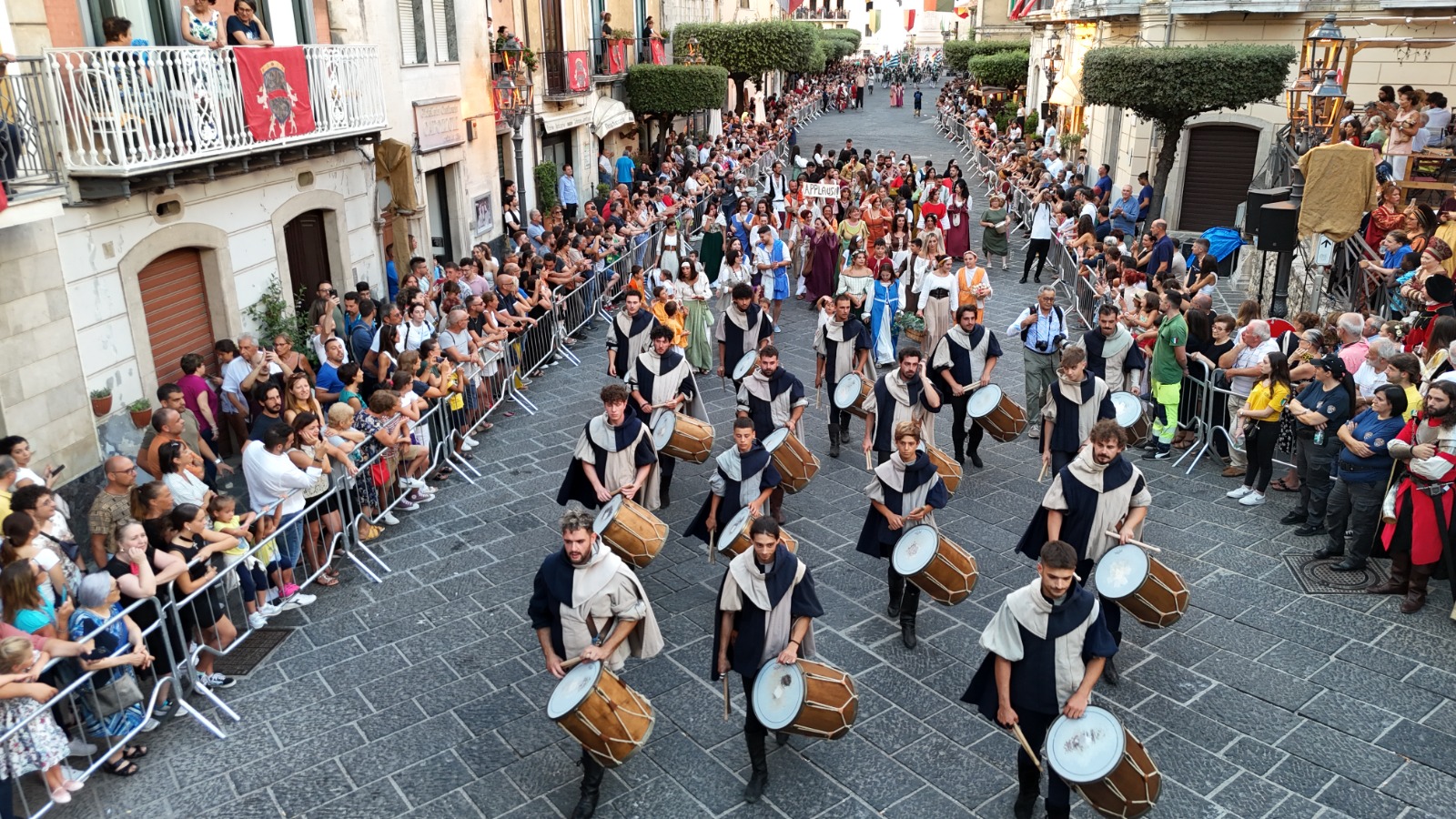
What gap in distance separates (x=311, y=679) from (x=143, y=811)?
4.46ft

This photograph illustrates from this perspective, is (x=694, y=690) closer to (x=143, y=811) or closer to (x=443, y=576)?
(x=443, y=576)

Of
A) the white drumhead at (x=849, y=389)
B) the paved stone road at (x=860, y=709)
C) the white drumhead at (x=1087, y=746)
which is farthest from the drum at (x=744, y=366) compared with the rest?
the white drumhead at (x=1087, y=746)

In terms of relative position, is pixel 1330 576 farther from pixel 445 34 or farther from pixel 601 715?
pixel 445 34

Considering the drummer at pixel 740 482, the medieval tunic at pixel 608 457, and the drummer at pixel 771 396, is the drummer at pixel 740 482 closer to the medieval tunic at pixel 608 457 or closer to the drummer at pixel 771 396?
the medieval tunic at pixel 608 457

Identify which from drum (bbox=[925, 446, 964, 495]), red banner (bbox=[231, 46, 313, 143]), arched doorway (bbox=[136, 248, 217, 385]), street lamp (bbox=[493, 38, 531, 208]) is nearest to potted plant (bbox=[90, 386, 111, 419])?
arched doorway (bbox=[136, 248, 217, 385])

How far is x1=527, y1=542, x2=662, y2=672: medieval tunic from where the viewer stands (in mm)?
5777

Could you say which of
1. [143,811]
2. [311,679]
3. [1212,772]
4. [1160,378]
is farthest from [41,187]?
[1160,378]

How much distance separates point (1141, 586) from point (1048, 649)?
139cm

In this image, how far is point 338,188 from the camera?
46.4 feet

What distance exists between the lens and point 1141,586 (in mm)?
6418

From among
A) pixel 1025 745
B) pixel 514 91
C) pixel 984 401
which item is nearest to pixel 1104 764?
pixel 1025 745

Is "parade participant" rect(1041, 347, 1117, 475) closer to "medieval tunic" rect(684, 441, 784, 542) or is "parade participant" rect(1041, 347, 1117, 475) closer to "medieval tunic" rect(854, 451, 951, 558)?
"medieval tunic" rect(854, 451, 951, 558)

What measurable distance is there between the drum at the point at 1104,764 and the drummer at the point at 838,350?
5.74 meters

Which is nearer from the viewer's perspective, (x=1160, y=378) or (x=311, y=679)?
(x=311, y=679)
